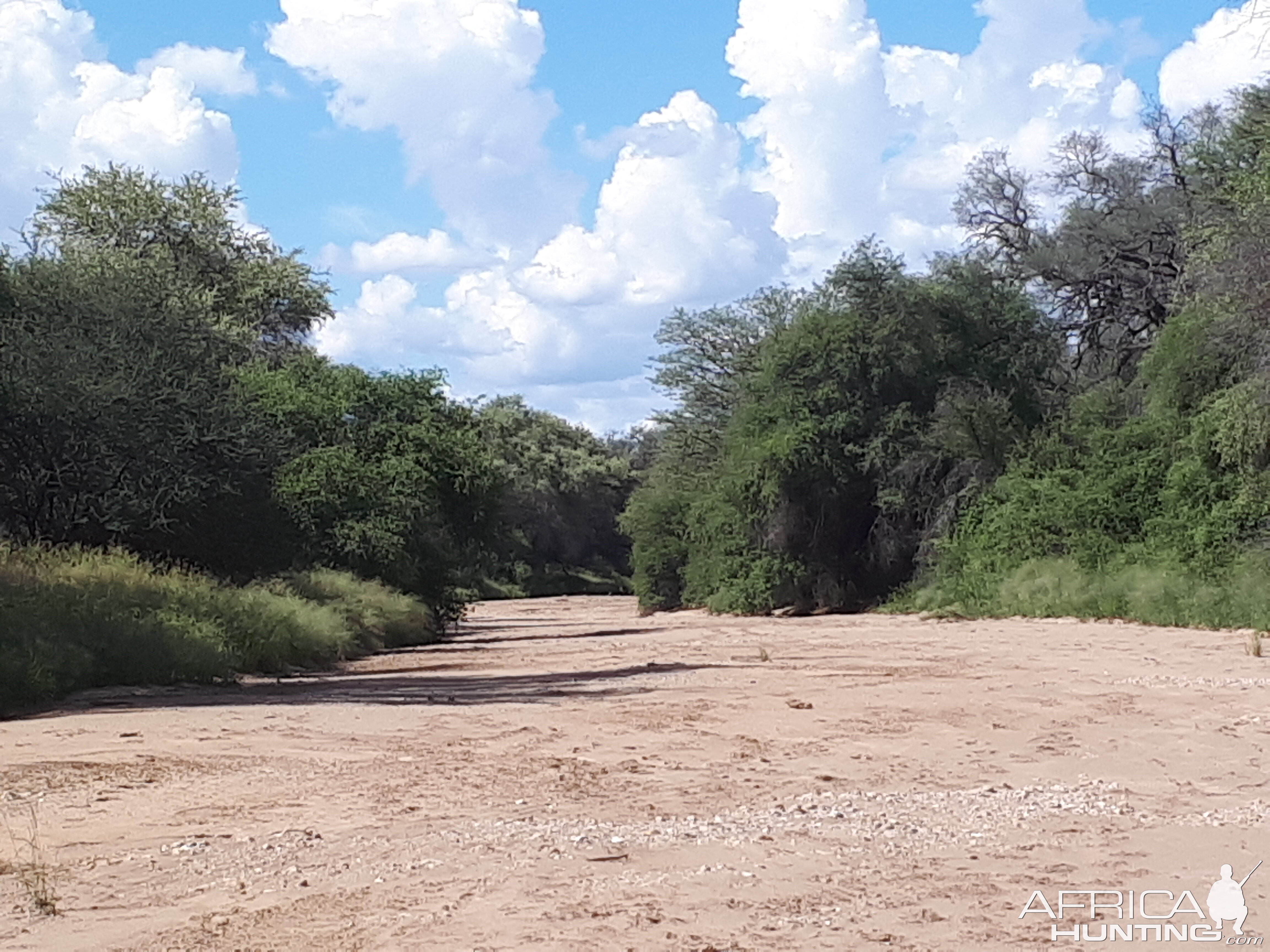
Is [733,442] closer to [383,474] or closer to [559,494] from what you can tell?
[383,474]

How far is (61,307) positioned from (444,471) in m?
12.1

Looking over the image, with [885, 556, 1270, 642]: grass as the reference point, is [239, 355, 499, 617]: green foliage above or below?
above

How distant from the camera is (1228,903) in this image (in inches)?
251

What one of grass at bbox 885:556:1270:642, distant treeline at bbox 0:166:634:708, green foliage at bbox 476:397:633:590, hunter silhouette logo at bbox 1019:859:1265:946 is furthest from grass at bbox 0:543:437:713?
green foliage at bbox 476:397:633:590

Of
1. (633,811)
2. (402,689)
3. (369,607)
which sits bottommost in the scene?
(633,811)

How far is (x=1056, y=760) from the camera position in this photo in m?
10.7

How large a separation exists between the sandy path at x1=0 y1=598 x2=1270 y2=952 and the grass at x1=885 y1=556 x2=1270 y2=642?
8.80 metres

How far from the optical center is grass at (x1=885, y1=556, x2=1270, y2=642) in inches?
1006

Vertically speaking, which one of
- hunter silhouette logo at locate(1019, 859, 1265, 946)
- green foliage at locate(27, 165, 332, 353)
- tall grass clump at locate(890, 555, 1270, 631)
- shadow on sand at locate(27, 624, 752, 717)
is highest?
green foliage at locate(27, 165, 332, 353)

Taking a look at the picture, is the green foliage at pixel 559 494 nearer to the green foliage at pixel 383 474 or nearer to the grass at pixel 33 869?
the green foliage at pixel 383 474

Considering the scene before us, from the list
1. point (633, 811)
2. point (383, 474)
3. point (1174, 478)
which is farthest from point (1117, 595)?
point (633, 811)

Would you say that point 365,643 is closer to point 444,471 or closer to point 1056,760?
point 444,471

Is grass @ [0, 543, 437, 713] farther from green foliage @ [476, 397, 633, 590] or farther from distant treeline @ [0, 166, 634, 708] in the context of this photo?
green foliage @ [476, 397, 633, 590]

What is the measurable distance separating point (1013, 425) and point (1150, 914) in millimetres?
33608
